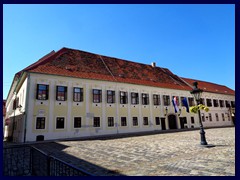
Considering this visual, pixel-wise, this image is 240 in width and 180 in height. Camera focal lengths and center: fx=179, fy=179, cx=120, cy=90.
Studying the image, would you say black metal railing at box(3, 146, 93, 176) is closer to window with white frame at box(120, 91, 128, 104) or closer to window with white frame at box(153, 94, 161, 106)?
window with white frame at box(120, 91, 128, 104)

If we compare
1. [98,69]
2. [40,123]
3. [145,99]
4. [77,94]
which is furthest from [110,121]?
[40,123]

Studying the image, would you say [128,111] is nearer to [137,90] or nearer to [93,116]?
[137,90]

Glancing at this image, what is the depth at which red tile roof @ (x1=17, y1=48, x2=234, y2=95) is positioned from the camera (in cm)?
2055

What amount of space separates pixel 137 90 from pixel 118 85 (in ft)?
10.7

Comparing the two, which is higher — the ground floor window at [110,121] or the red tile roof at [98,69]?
the red tile roof at [98,69]

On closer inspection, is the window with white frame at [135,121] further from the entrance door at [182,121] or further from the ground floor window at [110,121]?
the entrance door at [182,121]

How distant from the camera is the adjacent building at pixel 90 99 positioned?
60.1 ft

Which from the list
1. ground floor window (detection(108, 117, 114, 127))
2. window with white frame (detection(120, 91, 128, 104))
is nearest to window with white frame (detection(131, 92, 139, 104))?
window with white frame (detection(120, 91, 128, 104))

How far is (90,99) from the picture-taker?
70.5 feet

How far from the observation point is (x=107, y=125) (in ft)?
72.4

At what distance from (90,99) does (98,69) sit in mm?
4871

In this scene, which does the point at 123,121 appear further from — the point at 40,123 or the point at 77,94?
the point at 40,123

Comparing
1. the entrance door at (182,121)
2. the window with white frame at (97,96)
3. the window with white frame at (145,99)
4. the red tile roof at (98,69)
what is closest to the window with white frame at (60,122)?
the window with white frame at (97,96)
